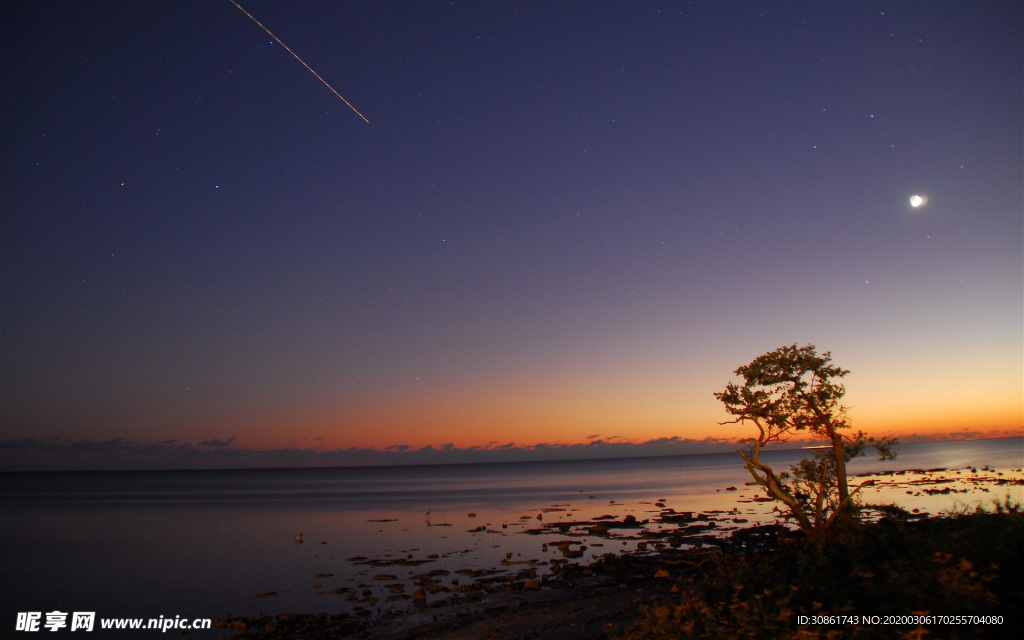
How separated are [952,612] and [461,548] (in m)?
30.8

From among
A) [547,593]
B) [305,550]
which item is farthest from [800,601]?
[305,550]

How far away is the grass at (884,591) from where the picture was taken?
845cm

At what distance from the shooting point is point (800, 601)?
34.5ft

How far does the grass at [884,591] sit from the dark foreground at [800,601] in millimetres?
24

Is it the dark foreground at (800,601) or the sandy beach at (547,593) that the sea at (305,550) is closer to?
the sandy beach at (547,593)

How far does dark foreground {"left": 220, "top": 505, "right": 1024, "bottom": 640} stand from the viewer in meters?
8.58

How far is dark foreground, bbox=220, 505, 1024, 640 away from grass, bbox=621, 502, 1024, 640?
24 millimetres

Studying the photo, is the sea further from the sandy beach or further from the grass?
the grass

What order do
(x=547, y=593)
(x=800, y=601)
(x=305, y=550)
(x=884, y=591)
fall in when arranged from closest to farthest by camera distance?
(x=884, y=591) < (x=800, y=601) < (x=547, y=593) < (x=305, y=550)

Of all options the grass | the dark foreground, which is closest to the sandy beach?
the dark foreground

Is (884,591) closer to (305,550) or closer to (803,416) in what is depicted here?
(803,416)

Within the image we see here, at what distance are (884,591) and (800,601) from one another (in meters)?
1.42

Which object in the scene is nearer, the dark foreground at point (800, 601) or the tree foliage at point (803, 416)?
the dark foreground at point (800, 601)

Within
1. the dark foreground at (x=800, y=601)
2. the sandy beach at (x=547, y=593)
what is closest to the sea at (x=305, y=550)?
the sandy beach at (x=547, y=593)
